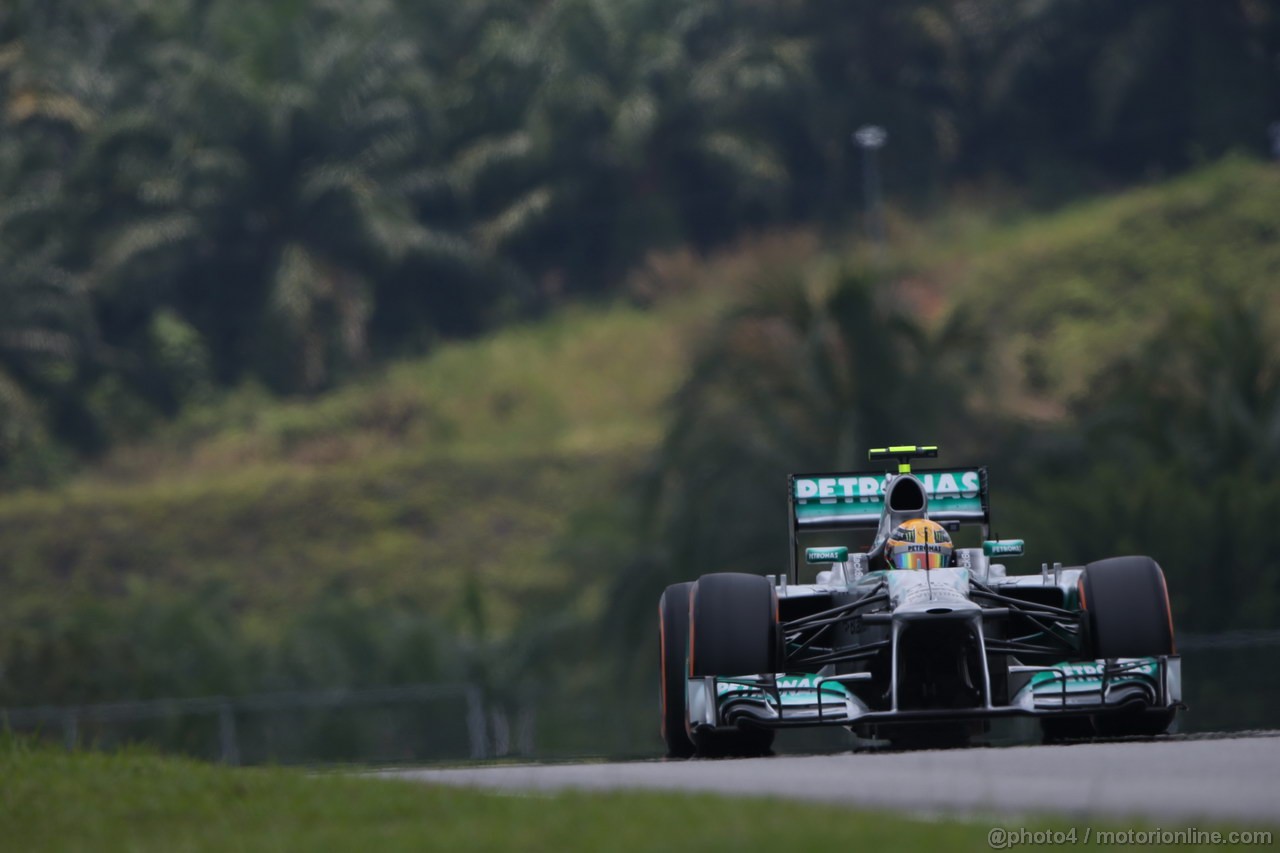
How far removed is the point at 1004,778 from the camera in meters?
9.04

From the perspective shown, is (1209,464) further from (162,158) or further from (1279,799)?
(162,158)

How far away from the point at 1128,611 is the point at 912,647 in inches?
53.1

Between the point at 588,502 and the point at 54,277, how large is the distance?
18023mm

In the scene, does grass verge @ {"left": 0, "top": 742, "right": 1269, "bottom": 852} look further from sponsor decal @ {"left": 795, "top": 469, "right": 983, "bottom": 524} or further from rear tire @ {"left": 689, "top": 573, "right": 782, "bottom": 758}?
sponsor decal @ {"left": 795, "top": 469, "right": 983, "bottom": 524}

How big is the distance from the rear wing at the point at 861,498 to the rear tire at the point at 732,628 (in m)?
1.92

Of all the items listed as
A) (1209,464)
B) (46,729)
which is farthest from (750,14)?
(46,729)

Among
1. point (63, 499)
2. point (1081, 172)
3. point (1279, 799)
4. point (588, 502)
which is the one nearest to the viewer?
point (1279, 799)

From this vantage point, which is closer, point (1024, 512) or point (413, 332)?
point (1024, 512)

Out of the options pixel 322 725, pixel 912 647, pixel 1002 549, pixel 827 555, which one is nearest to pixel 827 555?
pixel 827 555

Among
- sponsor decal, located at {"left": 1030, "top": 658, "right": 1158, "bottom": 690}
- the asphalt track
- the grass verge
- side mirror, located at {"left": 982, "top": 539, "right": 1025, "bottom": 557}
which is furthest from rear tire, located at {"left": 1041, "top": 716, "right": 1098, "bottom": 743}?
the grass verge

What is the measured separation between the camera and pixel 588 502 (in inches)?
1887

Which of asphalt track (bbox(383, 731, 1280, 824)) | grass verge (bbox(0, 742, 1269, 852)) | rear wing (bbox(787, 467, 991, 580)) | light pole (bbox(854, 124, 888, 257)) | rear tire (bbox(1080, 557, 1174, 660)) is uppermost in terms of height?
light pole (bbox(854, 124, 888, 257))

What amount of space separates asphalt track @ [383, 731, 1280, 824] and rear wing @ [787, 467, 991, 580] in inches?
109

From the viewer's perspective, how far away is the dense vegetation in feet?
190
